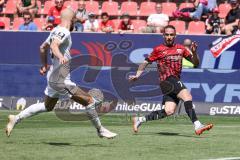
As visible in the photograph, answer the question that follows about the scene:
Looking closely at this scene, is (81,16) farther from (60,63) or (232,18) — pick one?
(60,63)

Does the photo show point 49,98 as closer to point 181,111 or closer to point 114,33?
point 181,111

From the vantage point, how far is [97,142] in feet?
40.4

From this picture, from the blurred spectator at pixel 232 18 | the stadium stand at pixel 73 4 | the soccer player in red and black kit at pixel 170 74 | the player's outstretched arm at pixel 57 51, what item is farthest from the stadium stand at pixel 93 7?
the player's outstretched arm at pixel 57 51

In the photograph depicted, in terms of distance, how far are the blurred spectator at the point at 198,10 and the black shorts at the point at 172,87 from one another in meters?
10.4

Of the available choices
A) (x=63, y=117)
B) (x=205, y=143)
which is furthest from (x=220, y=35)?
(x=205, y=143)

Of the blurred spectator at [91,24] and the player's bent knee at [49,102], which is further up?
the player's bent knee at [49,102]

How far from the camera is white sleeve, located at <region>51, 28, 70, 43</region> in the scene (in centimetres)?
1156

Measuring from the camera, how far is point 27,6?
25.5 metres

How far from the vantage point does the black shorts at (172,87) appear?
557 inches

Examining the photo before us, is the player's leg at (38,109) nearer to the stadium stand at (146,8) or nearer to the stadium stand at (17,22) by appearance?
the stadium stand at (17,22)

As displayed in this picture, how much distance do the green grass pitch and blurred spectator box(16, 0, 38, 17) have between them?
8.49 metres

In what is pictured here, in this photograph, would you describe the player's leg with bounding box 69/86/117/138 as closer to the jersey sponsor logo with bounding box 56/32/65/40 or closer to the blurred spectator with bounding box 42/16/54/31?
the jersey sponsor logo with bounding box 56/32/65/40

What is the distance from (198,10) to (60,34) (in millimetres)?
13382

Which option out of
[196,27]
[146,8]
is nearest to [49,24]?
[146,8]
